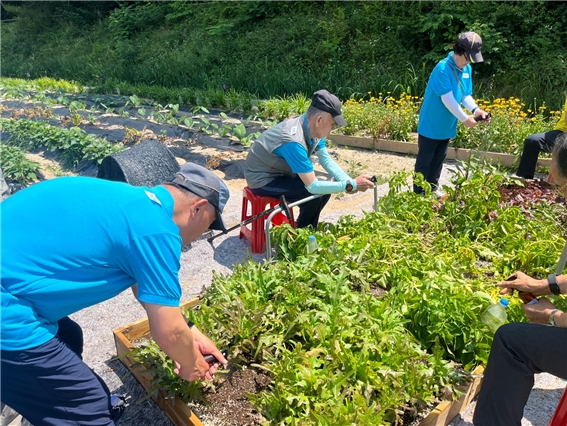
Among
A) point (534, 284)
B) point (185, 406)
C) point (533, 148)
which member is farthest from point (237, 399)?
point (533, 148)

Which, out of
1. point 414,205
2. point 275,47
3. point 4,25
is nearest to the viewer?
point 414,205

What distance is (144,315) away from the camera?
371 cm

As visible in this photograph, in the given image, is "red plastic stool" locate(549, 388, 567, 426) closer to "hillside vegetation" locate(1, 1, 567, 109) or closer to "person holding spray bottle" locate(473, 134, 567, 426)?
"person holding spray bottle" locate(473, 134, 567, 426)

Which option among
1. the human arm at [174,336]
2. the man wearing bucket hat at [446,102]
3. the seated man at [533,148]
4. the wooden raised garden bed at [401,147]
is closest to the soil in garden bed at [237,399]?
the human arm at [174,336]

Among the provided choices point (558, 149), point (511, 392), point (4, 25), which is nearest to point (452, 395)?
point (511, 392)

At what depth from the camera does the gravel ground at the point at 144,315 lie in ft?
8.60

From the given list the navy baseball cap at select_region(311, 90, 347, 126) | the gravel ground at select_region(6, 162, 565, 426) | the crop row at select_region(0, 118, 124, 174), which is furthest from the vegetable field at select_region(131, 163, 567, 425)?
the crop row at select_region(0, 118, 124, 174)

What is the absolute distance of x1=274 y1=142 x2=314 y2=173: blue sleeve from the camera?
12.8 feet

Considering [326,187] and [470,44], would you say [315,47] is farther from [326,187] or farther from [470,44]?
[326,187]

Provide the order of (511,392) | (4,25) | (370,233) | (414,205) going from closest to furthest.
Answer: (511,392) < (370,233) < (414,205) < (4,25)

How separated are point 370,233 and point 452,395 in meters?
1.54

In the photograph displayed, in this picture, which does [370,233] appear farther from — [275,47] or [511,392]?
[275,47]

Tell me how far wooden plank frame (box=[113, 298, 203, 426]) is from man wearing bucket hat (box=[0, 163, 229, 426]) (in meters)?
0.55

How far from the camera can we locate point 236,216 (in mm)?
5578
